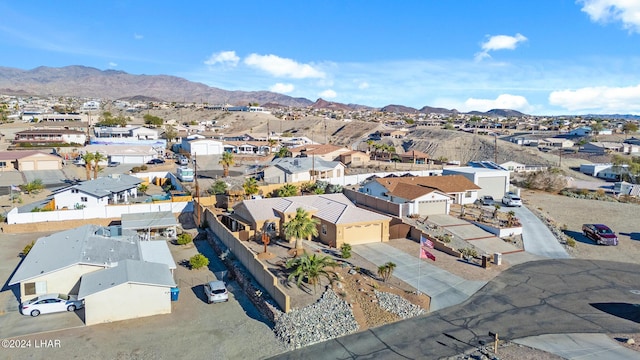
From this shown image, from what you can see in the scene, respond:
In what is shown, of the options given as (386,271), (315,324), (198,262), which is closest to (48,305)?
(198,262)

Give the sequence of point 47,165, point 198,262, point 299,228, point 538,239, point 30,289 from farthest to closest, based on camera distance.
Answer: point 47,165
point 538,239
point 198,262
point 299,228
point 30,289

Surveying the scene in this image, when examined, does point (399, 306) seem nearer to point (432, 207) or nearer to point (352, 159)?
point (432, 207)

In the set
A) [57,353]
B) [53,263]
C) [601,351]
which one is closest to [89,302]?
[57,353]

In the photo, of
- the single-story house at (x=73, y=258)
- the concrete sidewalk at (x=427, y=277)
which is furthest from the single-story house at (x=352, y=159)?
the single-story house at (x=73, y=258)

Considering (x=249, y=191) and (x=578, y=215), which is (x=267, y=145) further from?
(x=578, y=215)

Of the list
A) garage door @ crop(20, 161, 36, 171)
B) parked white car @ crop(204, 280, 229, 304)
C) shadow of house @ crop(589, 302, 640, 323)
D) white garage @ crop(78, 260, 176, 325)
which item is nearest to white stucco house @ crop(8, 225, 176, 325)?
white garage @ crop(78, 260, 176, 325)

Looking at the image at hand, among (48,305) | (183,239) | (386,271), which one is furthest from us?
(183,239)

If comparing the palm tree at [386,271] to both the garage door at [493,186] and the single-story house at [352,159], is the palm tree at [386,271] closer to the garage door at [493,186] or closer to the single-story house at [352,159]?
the garage door at [493,186]
